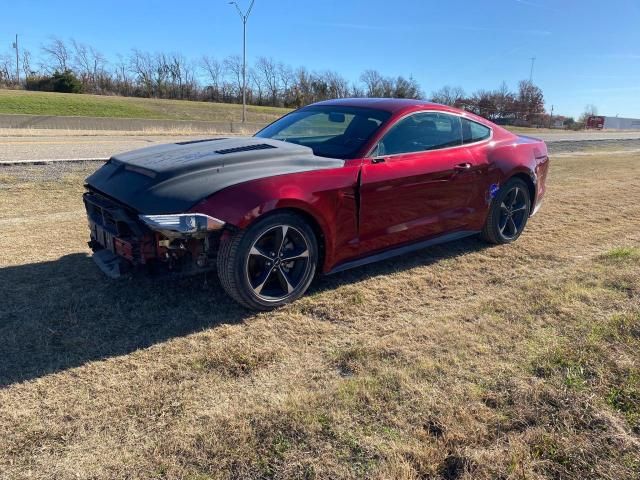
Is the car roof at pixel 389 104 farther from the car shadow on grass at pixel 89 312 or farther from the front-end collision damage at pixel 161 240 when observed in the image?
the front-end collision damage at pixel 161 240

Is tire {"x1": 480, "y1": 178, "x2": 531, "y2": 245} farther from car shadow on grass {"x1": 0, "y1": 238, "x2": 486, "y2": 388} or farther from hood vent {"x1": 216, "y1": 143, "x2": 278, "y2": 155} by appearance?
hood vent {"x1": 216, "y1": 143, "x2": 278, "y2": 155}

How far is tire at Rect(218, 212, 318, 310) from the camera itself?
11.2ft

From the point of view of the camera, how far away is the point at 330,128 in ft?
15.5

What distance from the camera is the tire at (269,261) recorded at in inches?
135

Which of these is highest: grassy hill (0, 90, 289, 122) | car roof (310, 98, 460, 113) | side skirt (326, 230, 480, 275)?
grassy hill (0, 90, 289, 122)

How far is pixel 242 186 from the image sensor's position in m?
3.41

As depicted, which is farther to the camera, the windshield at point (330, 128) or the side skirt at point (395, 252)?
the windshield at point (330, 128)

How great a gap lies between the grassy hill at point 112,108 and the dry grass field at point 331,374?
1493 inches

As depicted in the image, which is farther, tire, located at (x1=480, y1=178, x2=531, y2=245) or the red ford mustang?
tire, located at (x1=480, y1=178, x2=531, y2=245)

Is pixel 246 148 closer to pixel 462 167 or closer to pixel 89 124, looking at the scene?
pixel 462 167

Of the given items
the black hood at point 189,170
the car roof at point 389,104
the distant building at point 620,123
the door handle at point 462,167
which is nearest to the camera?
the black hood at point 189,170

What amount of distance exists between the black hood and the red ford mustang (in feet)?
0.04

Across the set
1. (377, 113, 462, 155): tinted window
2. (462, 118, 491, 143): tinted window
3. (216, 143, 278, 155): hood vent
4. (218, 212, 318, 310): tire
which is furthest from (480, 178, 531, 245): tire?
(216, 143, 278, 155): hood vent

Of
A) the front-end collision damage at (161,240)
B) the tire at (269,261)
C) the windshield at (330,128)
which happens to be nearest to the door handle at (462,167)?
the windshield at (330,128)
